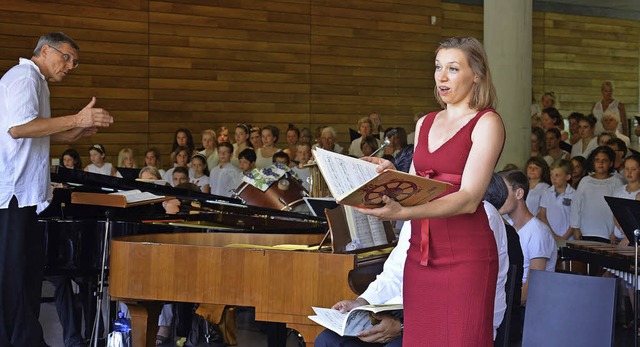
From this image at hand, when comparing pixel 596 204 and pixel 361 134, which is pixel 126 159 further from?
pixel 596 204

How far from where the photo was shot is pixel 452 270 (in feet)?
9.41

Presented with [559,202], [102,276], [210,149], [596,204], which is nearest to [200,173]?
[210,149]

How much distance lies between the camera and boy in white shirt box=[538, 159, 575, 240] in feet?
25.1

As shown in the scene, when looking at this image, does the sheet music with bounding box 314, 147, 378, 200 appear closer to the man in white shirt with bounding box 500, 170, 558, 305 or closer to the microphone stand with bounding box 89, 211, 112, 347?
the man in white shirt with bounding box 500, 170, 558, 305

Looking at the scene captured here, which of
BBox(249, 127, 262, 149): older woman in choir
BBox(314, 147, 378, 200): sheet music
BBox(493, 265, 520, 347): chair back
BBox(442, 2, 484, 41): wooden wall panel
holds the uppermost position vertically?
BBox(442, 2, 484, 41): wooden wall panel

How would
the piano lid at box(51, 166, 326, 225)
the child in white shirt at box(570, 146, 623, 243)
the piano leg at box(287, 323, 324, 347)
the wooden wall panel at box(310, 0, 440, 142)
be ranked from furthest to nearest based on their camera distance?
the wooden wall panel at box(310, 0, 440, 142), the child in white shirt at box(570, 146, 623, 243), the piano lid at box(51, 166, 326, 225), the piano leg at box(287, 323, 324, 347)

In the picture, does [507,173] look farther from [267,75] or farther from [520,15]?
[267,75]

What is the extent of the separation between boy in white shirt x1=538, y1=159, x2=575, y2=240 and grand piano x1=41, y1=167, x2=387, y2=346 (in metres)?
2.48

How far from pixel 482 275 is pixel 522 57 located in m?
6.72

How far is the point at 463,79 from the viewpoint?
2883 mm

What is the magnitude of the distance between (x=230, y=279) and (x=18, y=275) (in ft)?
3.43

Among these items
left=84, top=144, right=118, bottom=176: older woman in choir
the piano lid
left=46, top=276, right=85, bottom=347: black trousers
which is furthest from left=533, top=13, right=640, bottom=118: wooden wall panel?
left=46, top=276, right=85, bottom=347: black trousers

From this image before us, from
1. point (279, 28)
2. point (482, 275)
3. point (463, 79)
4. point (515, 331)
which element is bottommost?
point (515, 331)

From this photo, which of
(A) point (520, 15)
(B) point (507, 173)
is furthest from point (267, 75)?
(B) point (507, 173)
